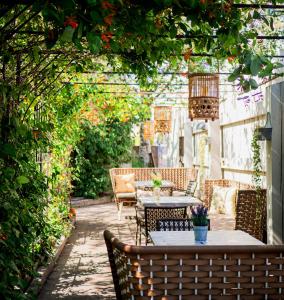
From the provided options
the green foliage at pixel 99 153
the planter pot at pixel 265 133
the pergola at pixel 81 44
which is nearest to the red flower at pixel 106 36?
the pergola at pixel 81 44

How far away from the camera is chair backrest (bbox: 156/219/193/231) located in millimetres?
4898

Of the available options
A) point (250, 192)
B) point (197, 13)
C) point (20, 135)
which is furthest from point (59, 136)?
point (197, 13)

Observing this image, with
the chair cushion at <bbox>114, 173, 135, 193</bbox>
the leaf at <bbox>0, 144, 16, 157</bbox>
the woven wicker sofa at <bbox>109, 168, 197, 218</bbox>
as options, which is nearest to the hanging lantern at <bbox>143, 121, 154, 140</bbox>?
the woven wicker sofa at <bbox>109, 168, 197, 218</bbox>

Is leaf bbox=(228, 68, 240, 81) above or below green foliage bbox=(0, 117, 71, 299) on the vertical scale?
above

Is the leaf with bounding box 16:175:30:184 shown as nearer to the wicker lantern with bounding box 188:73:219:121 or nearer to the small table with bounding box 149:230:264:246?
the small table with bounding box 149:230:264:246

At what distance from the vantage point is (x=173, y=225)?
16.3 feet

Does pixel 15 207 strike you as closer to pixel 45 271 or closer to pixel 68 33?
pixel 68 33

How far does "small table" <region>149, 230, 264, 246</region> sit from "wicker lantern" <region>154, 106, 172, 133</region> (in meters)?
8.49

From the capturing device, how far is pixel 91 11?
2.55m

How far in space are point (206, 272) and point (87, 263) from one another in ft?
13.9

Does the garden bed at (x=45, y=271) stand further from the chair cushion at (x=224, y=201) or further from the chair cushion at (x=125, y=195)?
the chair cushion at (x=125, y=195)

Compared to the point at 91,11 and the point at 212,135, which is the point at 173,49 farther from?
the point at 212,135

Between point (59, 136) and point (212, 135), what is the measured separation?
5.32 m

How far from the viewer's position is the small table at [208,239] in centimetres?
400
